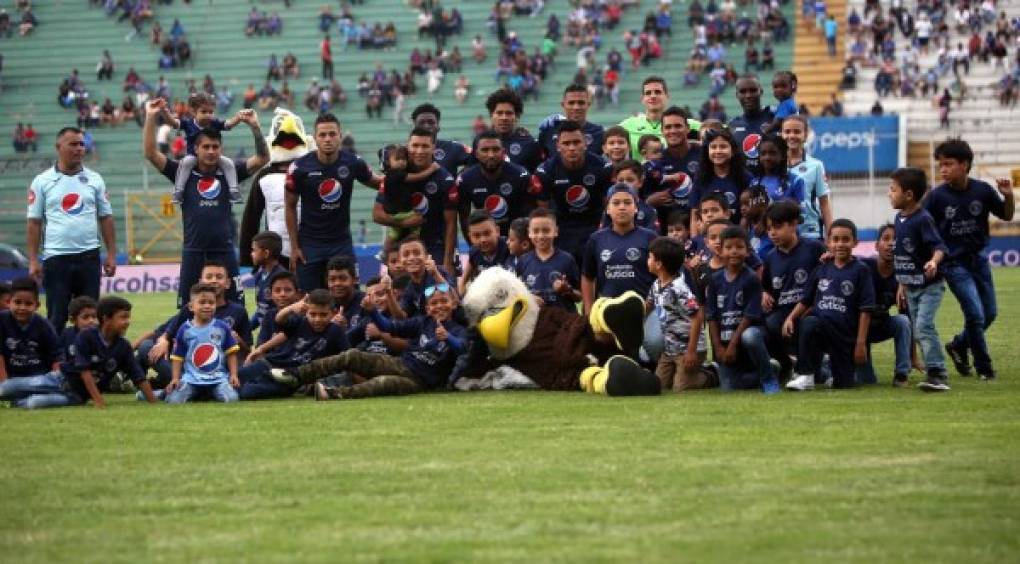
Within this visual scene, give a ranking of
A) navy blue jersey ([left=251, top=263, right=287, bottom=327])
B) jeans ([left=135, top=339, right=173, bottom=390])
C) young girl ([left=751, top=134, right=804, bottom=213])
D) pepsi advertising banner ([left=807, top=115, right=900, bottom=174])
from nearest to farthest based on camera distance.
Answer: jeans ([left=135, top=339, right=173, bottom=390])
navy blue jersey ([left=251, top=263, right=287, bottom=327])
young girl ([left=751, top=134, right=804, bottom=213])
pepsi advertising banner ([left=807, top=115, right=900, bottom=174])

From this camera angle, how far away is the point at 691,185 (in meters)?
14.1

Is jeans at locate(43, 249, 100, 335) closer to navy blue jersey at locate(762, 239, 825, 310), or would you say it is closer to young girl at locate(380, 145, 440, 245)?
young girl at locate(380, 145, 440, 245)

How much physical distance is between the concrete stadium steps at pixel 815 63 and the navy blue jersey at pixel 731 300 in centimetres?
3529

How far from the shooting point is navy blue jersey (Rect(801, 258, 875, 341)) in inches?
464

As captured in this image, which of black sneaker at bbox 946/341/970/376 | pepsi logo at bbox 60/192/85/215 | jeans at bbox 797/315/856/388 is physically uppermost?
pepsi logo at bbox 60/192/85/215

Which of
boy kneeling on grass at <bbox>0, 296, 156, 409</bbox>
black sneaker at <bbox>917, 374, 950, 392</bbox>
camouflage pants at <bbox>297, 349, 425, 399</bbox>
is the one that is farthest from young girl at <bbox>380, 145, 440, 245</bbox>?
black sneaker at <bbox>917, 374, 950, 392</bbox>

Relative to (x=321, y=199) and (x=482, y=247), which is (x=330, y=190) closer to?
(x=321, y=199)

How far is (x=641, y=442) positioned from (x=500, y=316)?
11.6 ft

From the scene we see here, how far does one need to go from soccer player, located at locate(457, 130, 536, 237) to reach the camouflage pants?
234 centimetres

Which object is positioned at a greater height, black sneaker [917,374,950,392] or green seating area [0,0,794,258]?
green seating area [0,0,794,258]

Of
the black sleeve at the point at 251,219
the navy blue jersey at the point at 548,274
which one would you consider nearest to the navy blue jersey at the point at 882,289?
the navy blue jersey at the point at 548,274

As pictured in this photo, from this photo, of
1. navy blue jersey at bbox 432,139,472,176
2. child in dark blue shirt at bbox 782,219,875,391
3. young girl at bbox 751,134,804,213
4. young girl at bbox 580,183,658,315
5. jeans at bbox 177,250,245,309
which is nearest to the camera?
child in dark blue shirt at bbox 782,219,875,391

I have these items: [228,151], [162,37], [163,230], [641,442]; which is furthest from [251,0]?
[641,442]

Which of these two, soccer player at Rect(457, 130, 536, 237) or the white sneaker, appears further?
soccer player at Rect(457, 130, 536, 237)
